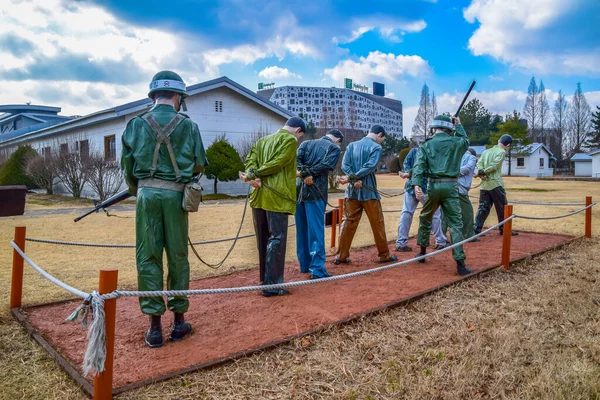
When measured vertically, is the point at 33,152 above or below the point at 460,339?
above

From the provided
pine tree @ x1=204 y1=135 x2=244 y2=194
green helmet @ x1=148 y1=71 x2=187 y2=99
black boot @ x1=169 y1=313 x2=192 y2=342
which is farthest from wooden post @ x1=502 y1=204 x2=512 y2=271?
pine tree @ x1=204 y1=135 x2=244 y2=194

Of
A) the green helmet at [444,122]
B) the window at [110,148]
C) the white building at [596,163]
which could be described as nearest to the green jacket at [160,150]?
the green helmet at [444,122]

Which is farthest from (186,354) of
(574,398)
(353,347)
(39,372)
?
(574,398)

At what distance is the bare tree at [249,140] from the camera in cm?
2216

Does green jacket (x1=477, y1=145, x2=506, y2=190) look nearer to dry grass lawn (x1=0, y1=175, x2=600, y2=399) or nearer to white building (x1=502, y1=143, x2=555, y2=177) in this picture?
dry grass lawn (x1=0, y1=175, x2=600, y2=399)

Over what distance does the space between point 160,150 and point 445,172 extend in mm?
3737

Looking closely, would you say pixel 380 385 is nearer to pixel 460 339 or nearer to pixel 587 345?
pixel 460 339

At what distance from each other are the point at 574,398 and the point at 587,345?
1.04m

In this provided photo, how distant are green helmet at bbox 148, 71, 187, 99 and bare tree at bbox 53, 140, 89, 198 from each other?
56.8 feet

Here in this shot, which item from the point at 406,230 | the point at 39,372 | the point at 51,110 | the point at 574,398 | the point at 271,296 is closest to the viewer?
the point at 574,398

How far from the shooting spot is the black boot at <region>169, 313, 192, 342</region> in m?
→ 3.83

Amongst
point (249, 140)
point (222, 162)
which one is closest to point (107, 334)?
point (222, 162)

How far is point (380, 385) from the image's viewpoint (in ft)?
10.3

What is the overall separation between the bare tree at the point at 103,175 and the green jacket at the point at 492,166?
573 inches
